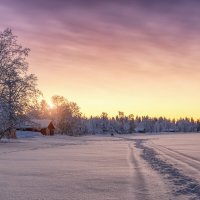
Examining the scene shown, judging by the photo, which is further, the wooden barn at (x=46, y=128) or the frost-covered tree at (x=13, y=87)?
the wooden barn at (x=46, y=128)

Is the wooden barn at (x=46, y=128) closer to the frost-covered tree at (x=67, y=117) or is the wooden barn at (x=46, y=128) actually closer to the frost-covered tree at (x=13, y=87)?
the frost-covered tree at (x=67, y=117)

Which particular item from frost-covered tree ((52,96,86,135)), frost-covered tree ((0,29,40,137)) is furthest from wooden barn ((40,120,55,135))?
frost-covered tree ((0,29,40,137))

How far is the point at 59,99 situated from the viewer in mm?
141625

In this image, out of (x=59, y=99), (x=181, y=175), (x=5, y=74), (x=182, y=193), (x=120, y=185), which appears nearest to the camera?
(x=182, y=193)

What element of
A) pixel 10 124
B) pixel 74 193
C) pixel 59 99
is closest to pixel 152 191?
pixel 74 193

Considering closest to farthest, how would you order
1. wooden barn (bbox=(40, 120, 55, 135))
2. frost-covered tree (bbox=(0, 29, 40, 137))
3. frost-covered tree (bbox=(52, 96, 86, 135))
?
1. frost-covered tree (bbox=(0, 29, 40, 137))
2. wooden barn (bbox=(40, 120, 55, 135))
3. frost-covered tree (bbox=(52, 96, 86, 135))

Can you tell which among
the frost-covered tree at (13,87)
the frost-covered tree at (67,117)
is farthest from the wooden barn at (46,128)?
the frost-covered tree at (13,87)

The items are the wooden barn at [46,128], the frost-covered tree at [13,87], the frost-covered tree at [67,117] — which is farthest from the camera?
the frost-covered tree at [67,117]

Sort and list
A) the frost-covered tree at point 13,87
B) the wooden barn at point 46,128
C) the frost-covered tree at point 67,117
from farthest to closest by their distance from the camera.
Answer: the frost-covered tree at point 67,117, the wooden barn at point 46,128, the frost-covered tree at point 13,87

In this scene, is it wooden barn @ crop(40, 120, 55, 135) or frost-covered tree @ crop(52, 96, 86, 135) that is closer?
wooden barn @ crop(40, 120, 55, 135)

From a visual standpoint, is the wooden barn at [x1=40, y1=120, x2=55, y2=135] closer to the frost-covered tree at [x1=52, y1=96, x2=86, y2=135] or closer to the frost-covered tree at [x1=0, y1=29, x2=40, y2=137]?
the frost-covered tree at [x1=52, y1=96, x2=86, y2=135]

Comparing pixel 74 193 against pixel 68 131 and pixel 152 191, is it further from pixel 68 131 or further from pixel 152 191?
pixel 68 131

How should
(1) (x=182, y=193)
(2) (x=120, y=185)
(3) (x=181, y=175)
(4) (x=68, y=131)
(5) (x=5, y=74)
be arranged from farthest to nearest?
(4) (x=68, y=131)
(5) (x=5, y=74)
(3) (x=181, y=175)
(2) (x=120, y=185)
(1) (x=182, y=193)

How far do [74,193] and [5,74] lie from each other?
128 feet
